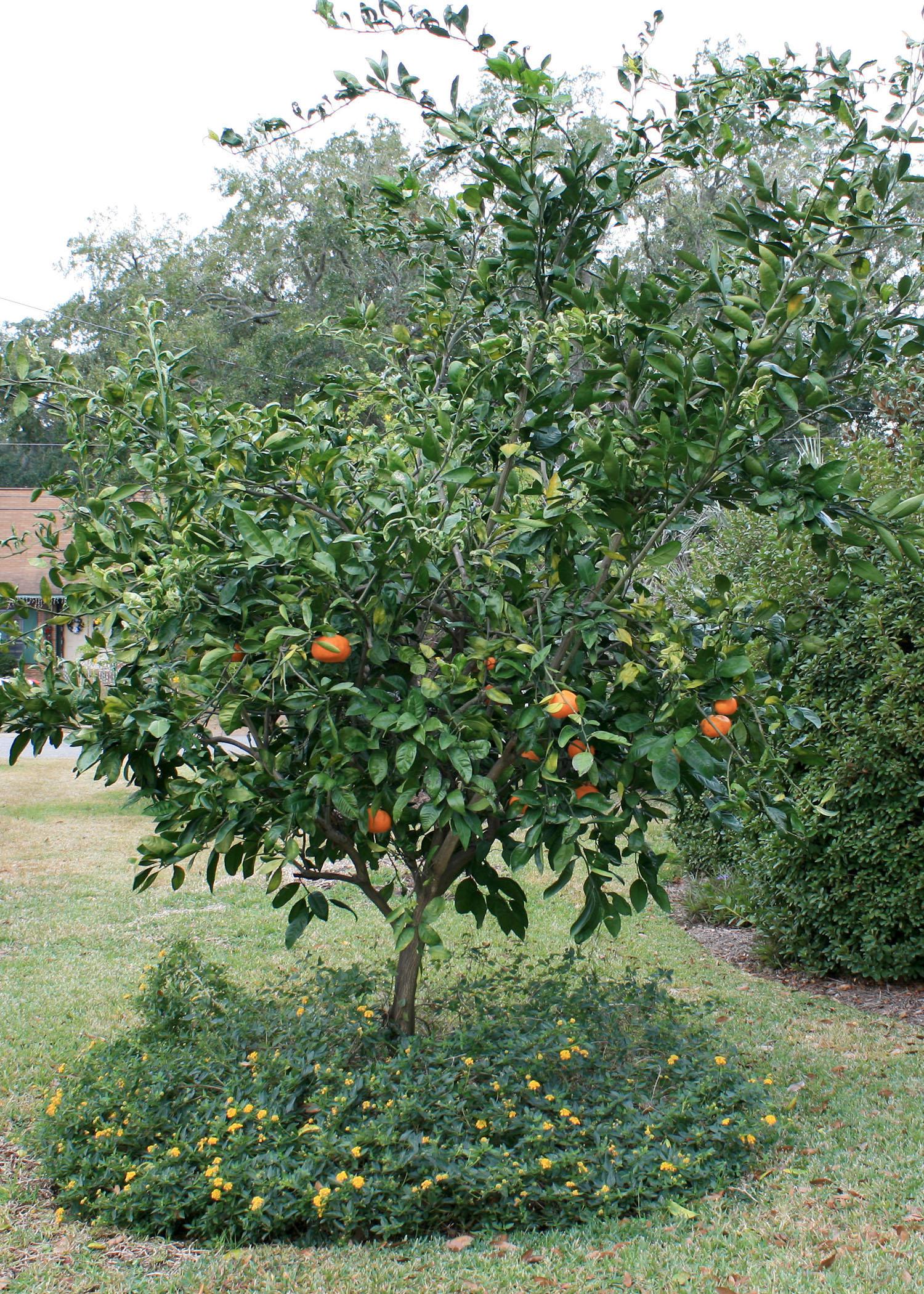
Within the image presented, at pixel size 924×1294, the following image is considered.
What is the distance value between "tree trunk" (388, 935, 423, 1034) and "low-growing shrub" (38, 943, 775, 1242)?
0.08m

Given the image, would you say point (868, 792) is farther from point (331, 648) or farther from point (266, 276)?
point (266, 276)

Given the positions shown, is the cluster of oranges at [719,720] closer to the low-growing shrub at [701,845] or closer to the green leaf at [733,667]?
the green leaf at [733,667]

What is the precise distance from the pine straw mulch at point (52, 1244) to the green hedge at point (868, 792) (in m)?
3.61

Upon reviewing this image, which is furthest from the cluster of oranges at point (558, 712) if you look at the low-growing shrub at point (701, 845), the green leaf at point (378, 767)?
the low-growing shrub at point (701, 845)

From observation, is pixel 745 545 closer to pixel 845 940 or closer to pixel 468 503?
pixel 845 940

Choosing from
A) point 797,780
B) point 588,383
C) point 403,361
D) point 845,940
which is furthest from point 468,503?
point 845,940

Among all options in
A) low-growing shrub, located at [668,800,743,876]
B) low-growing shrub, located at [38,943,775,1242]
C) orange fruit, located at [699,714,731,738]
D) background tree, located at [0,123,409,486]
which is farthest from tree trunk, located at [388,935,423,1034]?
background tree, located at [0,123,409,486]

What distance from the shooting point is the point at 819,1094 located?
14.1ft

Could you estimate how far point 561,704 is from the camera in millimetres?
2695

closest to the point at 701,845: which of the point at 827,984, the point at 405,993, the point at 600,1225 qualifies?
the point at 827,984

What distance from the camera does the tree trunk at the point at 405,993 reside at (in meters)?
3.99

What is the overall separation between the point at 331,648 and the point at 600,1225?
1958 millimetres

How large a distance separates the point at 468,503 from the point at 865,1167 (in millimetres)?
2609

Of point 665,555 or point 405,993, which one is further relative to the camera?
point 405,993
